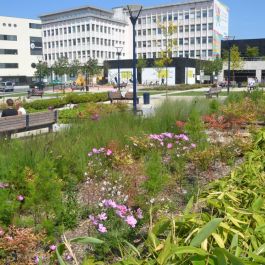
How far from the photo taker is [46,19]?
128 m

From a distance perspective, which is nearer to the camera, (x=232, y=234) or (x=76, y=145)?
(x=232, y=234)

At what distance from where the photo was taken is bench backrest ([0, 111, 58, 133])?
10.6 meters

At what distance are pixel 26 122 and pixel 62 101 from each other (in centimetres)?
1522

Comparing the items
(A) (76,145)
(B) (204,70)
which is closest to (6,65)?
(B) (204,70)

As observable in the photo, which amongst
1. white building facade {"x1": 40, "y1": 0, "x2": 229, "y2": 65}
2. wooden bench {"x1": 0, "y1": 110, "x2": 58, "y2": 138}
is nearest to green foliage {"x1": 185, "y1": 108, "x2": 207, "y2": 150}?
wooden bench {"x1": 0, "y1": 110, "x2": 58, "y2": 138}

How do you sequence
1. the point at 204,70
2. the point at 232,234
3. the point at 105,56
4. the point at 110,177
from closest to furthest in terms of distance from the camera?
the point at 232,234, the point at 110,177, the point at 204,70, the point at 105,56

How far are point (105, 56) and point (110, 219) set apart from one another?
118 meters

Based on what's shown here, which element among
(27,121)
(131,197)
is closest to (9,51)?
(27,121)

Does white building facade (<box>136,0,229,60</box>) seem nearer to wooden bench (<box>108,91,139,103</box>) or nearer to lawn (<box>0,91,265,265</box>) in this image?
wooden bench (<box>108,91,139,103</box>)

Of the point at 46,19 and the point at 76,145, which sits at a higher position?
the point at 46,19

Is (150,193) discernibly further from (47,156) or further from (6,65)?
(6,65)

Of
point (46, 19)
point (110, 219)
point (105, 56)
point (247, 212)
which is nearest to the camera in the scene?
point (247, 212)

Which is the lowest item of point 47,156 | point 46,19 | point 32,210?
point 32,210

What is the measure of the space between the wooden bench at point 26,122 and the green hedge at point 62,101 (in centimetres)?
1065
